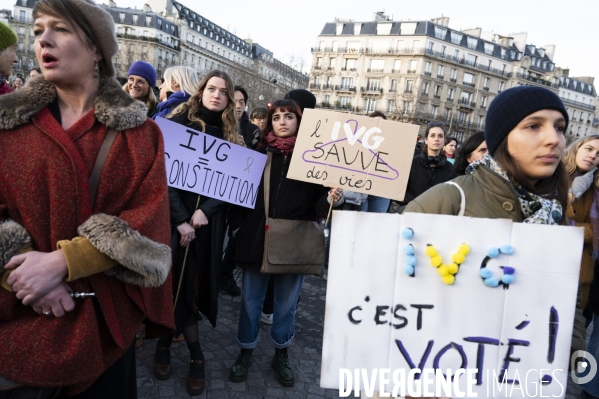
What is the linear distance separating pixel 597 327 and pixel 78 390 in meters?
4.06

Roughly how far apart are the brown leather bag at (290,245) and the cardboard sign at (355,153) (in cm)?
44

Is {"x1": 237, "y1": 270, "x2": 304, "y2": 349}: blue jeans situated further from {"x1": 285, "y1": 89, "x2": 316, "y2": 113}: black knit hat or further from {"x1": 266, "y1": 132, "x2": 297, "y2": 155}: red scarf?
{"x1": 285, "y1": 89, "x2": 316, "y2": 113}: black knit hat

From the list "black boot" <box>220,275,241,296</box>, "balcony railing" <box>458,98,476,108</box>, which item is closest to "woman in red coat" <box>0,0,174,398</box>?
"black boot" <box>220,275,241,296</box>

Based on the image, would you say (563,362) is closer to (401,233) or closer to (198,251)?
(401,233)

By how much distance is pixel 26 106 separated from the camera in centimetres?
147

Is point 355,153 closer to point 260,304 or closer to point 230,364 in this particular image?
point 260,304

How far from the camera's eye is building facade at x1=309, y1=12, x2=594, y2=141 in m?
59.7

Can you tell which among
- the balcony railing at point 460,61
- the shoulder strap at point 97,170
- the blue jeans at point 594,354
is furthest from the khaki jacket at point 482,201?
the balcony railing at point 460,61

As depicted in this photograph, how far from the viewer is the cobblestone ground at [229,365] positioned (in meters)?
2.98

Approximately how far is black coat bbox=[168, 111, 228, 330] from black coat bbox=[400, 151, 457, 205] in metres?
2.91

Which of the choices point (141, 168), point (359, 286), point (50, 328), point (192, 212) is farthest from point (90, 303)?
point (192, 212)

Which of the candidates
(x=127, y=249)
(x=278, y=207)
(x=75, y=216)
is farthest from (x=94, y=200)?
(x=278, y=207)

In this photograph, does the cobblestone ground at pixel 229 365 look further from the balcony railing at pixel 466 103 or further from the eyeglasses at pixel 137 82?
the balcony railing at pixel 466 103

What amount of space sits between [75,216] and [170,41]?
77440mm
